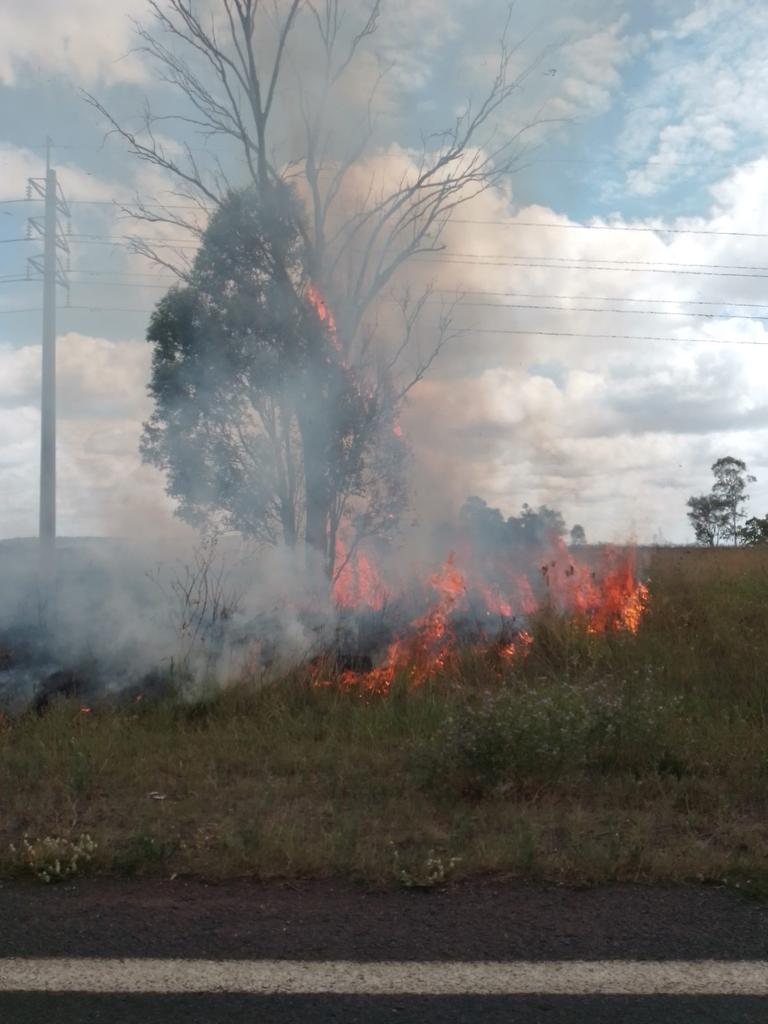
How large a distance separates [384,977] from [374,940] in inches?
11.8

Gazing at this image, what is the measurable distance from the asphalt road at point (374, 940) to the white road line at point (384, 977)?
0.7 inches

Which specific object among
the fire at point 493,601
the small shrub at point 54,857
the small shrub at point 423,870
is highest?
the fire at point 493,601

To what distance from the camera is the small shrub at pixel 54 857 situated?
4.23 meters

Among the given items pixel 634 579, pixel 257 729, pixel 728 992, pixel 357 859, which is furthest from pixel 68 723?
pixel 634 579

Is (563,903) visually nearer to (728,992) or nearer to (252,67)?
(728,992)

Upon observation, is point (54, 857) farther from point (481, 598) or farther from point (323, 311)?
point (323, 311)

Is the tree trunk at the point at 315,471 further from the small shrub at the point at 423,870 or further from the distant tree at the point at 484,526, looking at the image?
the small shrub at the point at 423,870

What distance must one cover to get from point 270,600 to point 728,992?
653 cm

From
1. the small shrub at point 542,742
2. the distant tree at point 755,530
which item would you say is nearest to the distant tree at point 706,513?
the distant tree at point 755,530

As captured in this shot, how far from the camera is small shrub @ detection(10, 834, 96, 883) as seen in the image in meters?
4.23

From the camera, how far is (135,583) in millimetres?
9414

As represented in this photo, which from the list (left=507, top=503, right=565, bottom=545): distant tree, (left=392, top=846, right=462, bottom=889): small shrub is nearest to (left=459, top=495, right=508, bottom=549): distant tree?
Answer: (left=507, top=503, right=565, bottom=545): distant tree

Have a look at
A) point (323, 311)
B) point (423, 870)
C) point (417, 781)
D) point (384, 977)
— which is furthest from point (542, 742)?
point (323, 311)

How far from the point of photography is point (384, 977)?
323 centimetres
